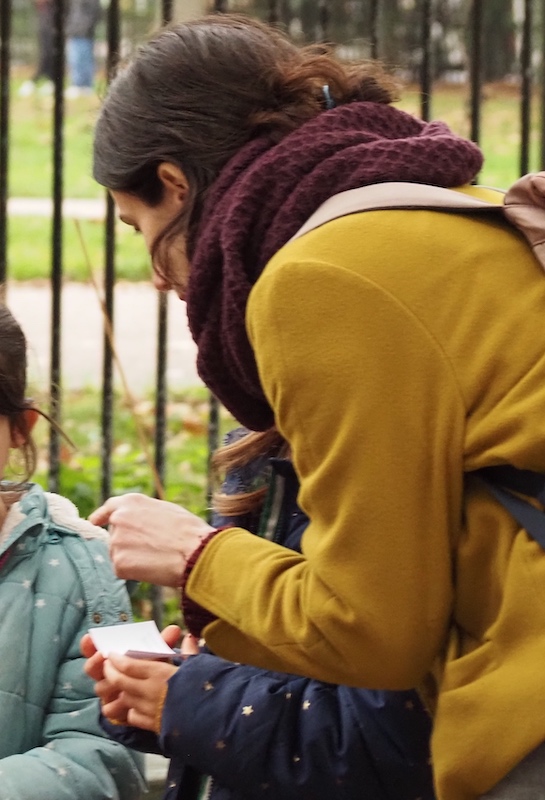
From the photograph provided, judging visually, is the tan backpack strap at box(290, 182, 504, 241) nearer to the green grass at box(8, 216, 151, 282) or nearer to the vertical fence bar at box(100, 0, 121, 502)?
the vertical fence bar at box(100, 0, 121, 502)

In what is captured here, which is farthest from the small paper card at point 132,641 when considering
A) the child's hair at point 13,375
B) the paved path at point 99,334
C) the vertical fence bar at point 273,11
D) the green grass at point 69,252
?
the green grass at point 69,252

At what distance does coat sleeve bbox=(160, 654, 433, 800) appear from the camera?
189 cm

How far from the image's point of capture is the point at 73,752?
236cm

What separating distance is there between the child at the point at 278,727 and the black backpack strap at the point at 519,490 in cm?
36

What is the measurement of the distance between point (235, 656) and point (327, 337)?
1.58 feet

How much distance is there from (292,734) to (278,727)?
2cm

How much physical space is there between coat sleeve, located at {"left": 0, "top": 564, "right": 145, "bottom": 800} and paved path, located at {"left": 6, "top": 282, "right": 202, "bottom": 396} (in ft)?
14.6

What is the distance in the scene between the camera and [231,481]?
221 centimetres

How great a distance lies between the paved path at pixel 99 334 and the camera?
732 centimetres

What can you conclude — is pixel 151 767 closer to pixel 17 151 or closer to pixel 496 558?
pixel 496 558

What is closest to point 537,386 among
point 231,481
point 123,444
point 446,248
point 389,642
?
point 446,248

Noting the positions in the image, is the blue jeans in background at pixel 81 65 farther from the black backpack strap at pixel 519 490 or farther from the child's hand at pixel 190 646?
the black backpack strap at pixel 519 490

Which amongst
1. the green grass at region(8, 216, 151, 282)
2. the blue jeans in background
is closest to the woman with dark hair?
the green grass at region(8, 216, 151, 282)

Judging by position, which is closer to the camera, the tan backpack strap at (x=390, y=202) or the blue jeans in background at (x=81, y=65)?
the tan backpack strap at (x=390, y=202)
